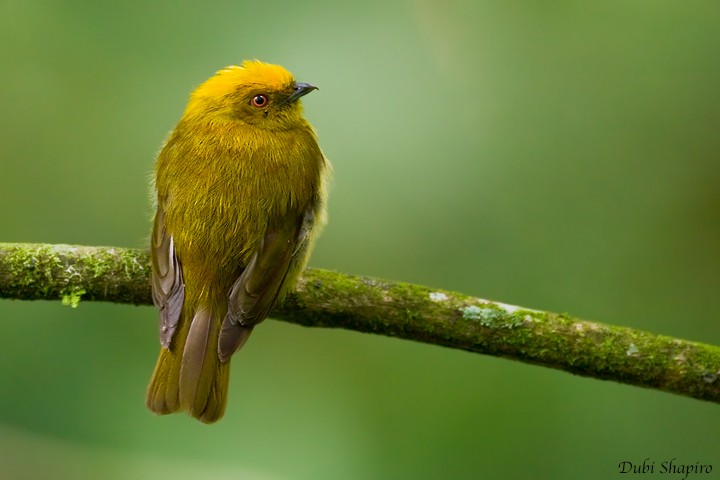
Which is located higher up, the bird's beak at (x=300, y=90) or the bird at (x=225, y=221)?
the bird's beak at (x=300, y=90)

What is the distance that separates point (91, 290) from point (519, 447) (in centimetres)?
178

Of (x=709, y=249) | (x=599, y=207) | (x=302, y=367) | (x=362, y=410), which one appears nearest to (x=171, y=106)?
(x=302, y=367)

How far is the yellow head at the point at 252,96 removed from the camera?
14.2ft

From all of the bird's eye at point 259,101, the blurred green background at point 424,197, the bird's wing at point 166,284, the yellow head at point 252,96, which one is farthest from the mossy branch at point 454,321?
the bird's eye at point 259,101

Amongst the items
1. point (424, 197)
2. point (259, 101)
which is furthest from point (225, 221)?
point (424, 197)

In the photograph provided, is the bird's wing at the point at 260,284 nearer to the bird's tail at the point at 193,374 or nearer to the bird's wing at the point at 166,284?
the bird's tail at the point at 193,374

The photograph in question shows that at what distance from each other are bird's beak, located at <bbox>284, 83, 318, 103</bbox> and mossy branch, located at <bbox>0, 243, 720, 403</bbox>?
950 mm

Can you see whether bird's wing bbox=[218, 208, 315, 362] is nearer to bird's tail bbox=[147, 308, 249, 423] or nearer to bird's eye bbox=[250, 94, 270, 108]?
bird's tail bbox=[147, 308, 249, 423]

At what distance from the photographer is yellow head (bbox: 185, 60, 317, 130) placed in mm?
4340

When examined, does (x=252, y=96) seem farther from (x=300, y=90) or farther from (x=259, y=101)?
(x=300, y=90)

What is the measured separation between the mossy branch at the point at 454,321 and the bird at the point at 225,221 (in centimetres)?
20

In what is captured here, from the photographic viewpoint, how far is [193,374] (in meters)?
3.67

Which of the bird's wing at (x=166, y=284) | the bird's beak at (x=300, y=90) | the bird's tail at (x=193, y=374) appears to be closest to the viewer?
the bird's tail at (x=193, y=374)

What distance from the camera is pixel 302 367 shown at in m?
4.12
